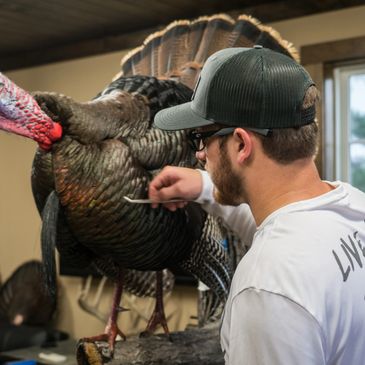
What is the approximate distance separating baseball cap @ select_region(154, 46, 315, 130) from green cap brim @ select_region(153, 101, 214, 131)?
2 centimetres

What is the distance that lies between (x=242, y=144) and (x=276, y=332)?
272 mm

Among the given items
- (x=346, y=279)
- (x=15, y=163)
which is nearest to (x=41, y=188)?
(x=346, y=279)

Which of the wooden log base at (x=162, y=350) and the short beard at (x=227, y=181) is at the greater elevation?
the short beard at (x=227, y=181)

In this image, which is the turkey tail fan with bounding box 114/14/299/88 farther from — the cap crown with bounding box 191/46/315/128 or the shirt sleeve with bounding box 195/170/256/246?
the cap crown with bounding box 191/46/315/128

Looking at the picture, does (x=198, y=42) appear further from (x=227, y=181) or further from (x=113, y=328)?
(x=227, y=181)

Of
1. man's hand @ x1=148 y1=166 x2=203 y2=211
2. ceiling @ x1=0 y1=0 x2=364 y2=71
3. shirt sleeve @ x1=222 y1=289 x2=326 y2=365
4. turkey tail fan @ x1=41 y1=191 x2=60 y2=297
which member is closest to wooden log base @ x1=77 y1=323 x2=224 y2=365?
turkey tail fan @ x1=41 y1=191 x2=60 y2=297

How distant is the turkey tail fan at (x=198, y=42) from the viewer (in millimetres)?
1758

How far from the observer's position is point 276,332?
73 centimetres

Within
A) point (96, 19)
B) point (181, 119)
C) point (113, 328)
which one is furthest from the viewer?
point (96, 19)

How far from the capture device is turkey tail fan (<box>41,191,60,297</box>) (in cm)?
124

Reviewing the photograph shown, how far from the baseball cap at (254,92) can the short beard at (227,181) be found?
0.17 ft

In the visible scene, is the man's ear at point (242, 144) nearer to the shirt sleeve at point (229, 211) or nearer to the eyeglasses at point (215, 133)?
the eyeglasses at point (215, 133)

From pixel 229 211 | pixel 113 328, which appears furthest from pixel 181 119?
pixel 113 328

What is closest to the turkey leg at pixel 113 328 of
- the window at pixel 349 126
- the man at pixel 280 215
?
the man at pixel 280 215
